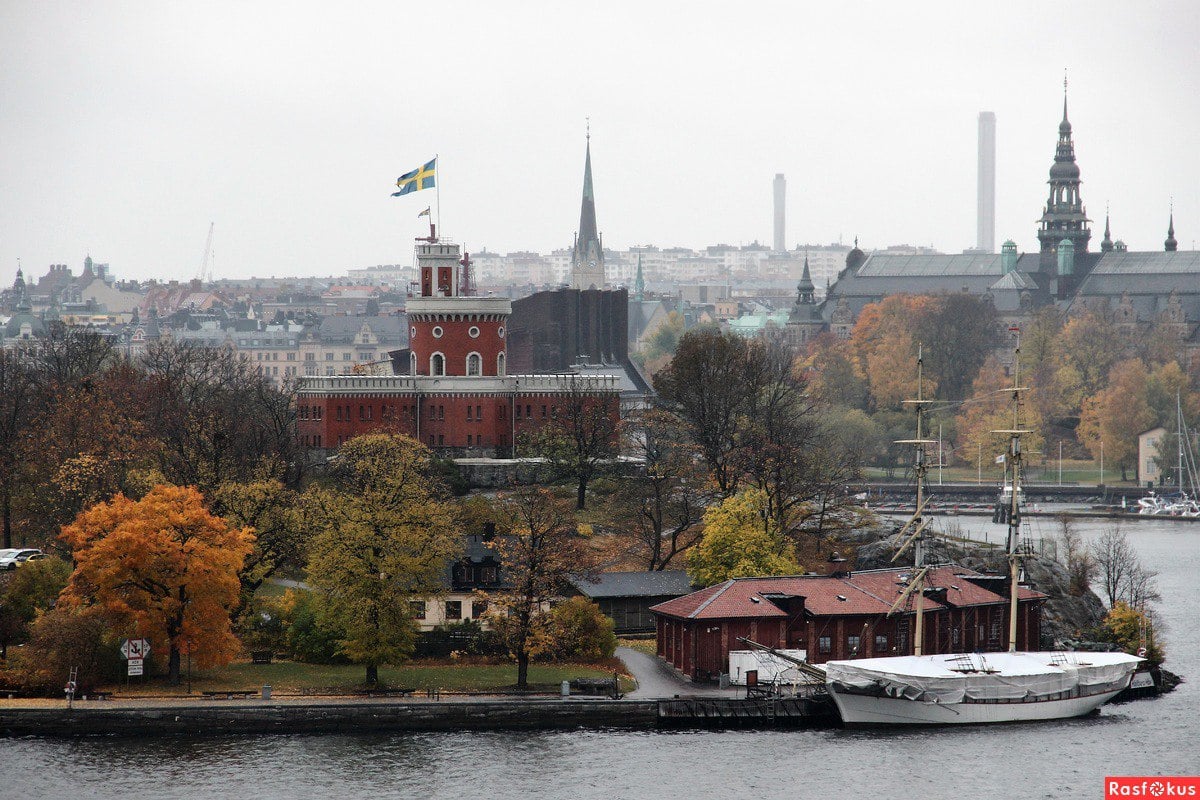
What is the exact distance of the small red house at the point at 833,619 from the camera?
71.5 m

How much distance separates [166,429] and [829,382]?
91.2 metres

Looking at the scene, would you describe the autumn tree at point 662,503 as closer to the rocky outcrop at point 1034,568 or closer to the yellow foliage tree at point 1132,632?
the rocky outcrop at point 1034,568

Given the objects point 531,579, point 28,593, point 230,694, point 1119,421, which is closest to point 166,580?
point 230,694

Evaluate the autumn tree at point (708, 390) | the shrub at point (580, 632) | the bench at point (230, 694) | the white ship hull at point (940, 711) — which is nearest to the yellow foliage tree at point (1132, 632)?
the white ship hull at point (940, 711)

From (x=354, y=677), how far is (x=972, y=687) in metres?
20.6

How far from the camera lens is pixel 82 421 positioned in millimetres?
88875

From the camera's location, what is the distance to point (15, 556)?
7919 cm

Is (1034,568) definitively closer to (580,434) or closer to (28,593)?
(580,434)

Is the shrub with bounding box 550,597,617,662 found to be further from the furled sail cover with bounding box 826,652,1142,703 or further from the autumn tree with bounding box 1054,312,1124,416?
the autumn tree with bounding box 1054,312,1124,416

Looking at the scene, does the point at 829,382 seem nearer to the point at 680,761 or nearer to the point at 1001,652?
the point at 1001,652

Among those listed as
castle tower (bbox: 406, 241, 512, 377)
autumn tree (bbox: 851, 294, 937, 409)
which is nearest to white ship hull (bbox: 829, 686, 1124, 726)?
castle tower (bbox: 406, 241, 512, 377)

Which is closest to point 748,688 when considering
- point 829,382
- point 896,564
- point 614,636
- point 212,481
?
point 614,636

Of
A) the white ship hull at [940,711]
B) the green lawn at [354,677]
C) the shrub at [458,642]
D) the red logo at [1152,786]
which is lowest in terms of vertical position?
the red logo at [1152,786]

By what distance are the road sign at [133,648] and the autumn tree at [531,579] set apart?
37.9 feet
